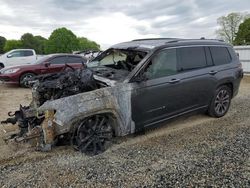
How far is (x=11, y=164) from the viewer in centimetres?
405

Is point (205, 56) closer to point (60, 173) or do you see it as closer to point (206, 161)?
point (206, 161)

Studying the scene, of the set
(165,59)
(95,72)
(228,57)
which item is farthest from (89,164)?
(228,57)

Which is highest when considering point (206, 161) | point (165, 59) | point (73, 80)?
point (165, 59)

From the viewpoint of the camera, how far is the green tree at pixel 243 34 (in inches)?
1512

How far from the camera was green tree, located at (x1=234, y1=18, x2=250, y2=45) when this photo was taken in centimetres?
3841

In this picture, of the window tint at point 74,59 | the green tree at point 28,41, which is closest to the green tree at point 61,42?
the green tree at point 28,41

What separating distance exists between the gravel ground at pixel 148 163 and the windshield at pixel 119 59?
54.8 inches

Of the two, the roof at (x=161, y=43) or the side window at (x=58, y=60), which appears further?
the side window at (x=58, y=60)

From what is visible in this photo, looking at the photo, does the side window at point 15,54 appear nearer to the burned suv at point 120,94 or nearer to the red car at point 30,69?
the red car at point 30,69

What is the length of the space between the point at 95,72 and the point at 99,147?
1521 millimetres

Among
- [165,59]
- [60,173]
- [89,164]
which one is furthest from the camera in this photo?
[165,59]

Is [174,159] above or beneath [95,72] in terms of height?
beneath

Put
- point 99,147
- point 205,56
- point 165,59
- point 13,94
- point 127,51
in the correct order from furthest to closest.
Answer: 1. point 13,94
2. point 205,56
3. point 127,51
4. point 165,59
5. point 99,147

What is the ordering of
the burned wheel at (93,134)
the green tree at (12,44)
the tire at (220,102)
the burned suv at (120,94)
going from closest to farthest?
→ the burned suv at (120,94), the burned wheel at (93,134), the tire at (220,102), the green tree at (12,44)
